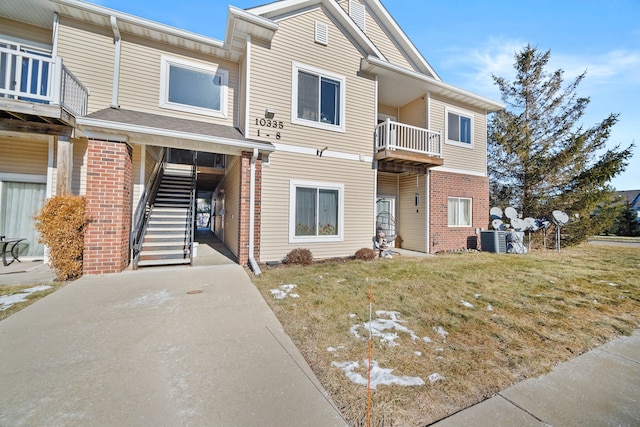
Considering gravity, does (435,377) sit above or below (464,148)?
below

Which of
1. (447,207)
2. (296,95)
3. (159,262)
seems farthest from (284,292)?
(447,207)

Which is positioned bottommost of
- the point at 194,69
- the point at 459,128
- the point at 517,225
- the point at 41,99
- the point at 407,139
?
the point at 517,225

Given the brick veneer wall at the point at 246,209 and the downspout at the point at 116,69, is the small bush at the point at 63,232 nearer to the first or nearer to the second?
the downspout at the point at 116,69

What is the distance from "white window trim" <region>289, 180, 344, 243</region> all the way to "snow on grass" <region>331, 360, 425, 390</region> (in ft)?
17.5

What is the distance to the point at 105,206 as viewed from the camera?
5832mm

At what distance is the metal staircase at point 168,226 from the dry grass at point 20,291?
5.13 feet

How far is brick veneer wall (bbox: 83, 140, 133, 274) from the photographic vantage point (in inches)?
225

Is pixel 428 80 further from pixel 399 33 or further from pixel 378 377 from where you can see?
pixel 378 377

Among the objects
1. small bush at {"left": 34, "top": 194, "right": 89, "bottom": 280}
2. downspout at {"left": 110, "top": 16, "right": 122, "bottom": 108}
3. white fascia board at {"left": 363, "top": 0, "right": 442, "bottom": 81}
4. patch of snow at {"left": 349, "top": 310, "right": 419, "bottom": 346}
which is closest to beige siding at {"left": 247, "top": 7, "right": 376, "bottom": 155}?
white fascia board at {"left": 363, "top": 0, "right": 442, "bottom": 81}

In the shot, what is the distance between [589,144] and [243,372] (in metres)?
19.2

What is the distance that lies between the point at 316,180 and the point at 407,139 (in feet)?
13.7

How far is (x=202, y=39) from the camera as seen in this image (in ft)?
25.2

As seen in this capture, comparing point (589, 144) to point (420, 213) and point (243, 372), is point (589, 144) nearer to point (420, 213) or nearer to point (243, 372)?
point (420, 213)

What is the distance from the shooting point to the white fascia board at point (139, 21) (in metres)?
6.49
